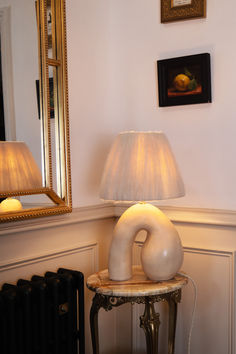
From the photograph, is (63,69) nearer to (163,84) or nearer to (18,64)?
(18,64)

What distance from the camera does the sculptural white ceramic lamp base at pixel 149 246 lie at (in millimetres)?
1470

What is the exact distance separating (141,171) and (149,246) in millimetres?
269

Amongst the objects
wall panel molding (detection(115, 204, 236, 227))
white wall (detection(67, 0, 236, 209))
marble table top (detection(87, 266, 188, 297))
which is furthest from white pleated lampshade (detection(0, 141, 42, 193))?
wall panel molding (detection(115, 204, 236, 227))

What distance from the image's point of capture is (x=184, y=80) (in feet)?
5.61

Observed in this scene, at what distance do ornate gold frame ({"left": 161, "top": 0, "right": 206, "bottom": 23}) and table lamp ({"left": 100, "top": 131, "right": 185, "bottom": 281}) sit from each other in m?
0.55

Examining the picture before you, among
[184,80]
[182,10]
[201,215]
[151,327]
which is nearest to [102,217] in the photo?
[201,215]

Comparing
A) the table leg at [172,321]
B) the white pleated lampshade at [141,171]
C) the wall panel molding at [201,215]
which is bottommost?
the table leg at [172,321]

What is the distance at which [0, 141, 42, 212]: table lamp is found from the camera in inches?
55.5

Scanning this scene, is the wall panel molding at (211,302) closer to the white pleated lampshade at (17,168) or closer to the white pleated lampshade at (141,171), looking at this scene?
the white pleated lampshade at (141,171)

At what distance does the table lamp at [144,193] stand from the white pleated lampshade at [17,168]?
26 centimetres

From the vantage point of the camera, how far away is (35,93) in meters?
1.54

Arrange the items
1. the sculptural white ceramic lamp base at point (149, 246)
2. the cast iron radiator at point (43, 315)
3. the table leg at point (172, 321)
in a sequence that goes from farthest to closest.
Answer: the table leg at point (172, 321), the sculptural white ceramic lamp base at point (149, 246), the cast iron radiator at point (43, 315)

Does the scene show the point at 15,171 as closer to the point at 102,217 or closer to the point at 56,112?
the point at 56,112

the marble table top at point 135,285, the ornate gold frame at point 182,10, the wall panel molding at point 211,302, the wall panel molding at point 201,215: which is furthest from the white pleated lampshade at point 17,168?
the ornate gold frame at point 182,10
